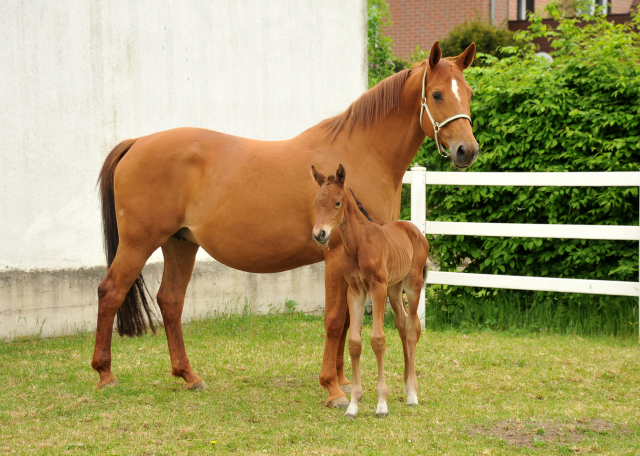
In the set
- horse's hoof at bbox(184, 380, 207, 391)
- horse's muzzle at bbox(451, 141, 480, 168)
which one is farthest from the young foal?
horse's hoof at bbox(184, 380, 207, 391)

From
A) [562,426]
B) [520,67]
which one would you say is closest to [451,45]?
[520,67]

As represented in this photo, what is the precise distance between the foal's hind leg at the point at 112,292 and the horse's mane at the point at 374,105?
1813 millimetres

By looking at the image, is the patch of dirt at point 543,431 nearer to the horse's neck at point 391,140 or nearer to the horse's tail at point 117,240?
the horse's neck at point 391,140

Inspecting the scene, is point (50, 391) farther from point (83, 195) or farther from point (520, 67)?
point (520, 67)

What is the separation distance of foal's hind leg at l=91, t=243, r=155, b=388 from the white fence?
3.60m

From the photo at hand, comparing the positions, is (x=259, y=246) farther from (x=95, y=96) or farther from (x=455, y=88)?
(x=95, y=96)

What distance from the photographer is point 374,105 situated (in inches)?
196

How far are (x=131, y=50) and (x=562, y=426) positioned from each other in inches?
231

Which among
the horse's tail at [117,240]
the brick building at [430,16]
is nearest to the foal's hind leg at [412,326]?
the horse's tail at [117,240]

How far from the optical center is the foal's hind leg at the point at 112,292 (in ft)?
17.0

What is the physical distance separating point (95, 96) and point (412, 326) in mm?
4516

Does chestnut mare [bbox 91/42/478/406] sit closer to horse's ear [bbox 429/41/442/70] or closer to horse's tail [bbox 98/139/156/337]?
horse's ear [bbox 429/41/442/70]

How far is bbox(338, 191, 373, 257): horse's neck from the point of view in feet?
13.9

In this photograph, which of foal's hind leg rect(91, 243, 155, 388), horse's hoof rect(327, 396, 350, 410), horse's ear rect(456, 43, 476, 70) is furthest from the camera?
foal's hind leg rect(91, 243, 155, 388)
